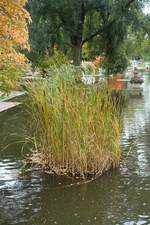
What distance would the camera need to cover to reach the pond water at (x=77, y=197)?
6391mm

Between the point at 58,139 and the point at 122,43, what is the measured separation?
26557 millimetres

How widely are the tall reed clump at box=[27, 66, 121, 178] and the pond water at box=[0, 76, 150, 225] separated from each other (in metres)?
0.31

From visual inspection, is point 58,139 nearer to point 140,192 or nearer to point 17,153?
point 140,192

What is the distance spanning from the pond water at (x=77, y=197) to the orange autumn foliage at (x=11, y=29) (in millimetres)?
1811

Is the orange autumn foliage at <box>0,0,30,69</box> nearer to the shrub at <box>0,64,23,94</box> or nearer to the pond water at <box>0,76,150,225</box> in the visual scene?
the shrub at <box>0,64,23,94</box>

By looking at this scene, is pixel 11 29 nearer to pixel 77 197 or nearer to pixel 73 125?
pixel 73 125

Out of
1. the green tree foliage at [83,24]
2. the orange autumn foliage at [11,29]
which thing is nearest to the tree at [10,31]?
the orange autumn foliage at [11,29]

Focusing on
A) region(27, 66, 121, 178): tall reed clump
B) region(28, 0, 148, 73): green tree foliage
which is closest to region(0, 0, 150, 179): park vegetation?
region(27, 66, 121, 178): tall reed clump

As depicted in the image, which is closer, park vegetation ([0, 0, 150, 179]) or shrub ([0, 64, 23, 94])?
shrub ([0, 64, 23, 94])

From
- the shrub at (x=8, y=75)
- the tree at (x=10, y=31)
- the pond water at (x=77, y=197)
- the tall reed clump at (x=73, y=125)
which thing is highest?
the tree at (x=10, y=31)

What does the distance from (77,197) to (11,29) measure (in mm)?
3025

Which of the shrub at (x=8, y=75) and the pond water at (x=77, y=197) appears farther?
the shrub at (x=8, y=75)

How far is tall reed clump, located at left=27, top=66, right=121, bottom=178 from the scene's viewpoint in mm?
8375

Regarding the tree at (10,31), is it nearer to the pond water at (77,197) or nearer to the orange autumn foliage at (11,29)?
the orange autumn foliage at (11,29)
